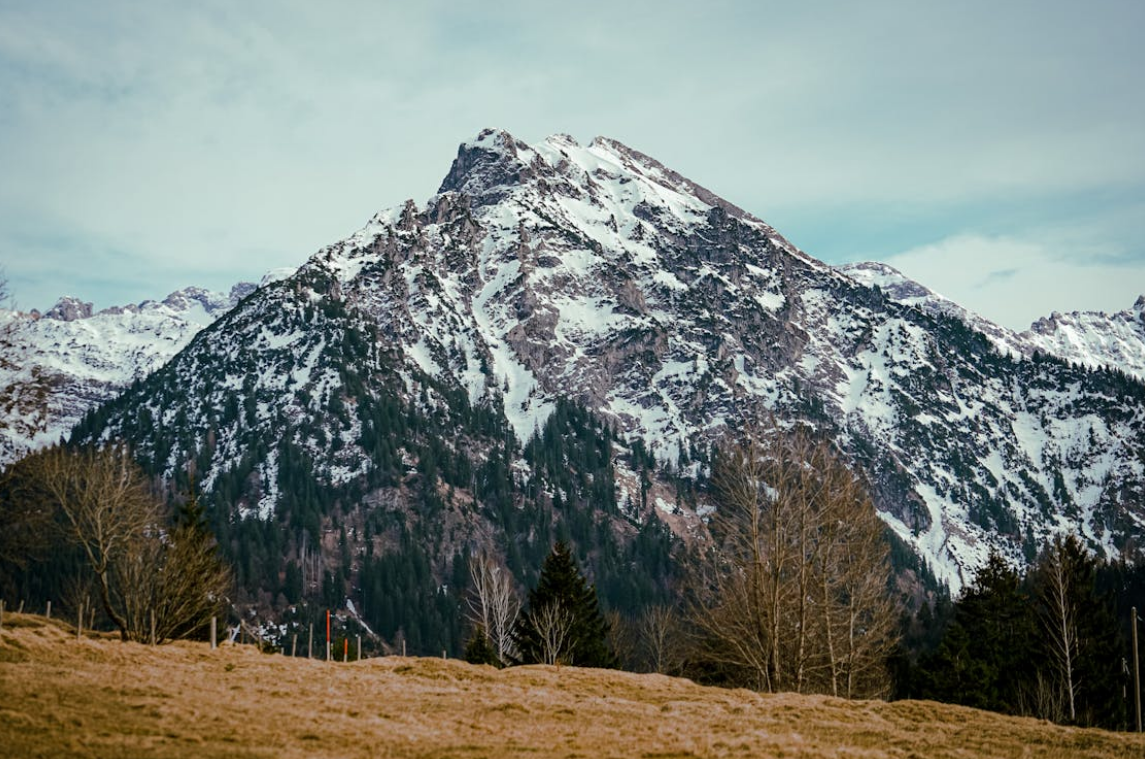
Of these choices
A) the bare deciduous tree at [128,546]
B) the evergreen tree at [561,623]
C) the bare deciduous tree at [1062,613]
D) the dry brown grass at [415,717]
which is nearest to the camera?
the dry brown grass at [415,717]

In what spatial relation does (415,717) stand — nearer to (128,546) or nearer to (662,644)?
(128,546)

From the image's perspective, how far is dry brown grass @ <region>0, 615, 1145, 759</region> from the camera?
2277cm

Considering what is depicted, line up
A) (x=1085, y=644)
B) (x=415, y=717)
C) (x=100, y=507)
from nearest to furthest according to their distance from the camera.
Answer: (x=415, y=717) → (x=100, y=507) → (x=1085, y=644)

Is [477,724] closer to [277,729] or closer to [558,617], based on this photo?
[277,729]

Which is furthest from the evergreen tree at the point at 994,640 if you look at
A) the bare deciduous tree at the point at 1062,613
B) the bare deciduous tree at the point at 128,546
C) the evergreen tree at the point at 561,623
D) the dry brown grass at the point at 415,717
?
the bare deciduous tree at the point at 128,546

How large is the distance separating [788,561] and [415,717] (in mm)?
27350

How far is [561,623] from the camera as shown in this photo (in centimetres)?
6512

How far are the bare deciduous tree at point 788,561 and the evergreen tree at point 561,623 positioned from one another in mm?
16443

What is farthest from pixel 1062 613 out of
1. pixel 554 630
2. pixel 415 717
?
pixel 415 717

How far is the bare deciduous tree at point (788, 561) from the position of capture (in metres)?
45.5

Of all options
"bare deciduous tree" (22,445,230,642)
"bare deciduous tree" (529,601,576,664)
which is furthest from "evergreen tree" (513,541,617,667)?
"bare deciduous tree" (22,445,230,642)

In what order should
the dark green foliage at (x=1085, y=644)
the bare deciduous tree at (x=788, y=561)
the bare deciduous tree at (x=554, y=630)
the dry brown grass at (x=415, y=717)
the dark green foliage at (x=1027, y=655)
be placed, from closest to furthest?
the dry brown grass at (x=415, y=717), the bare deciduous tree at (x=788, y=561), the dark green foliage at (x=1027, y=655), the dark green foliage at (x=1085, y=644), the bare deciduous tree at (x=554, y=630)

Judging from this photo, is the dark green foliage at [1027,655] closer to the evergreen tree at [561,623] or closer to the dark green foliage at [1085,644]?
the dark green foliage at [1085,644]

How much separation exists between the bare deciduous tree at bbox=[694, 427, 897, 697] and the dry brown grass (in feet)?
23.3
